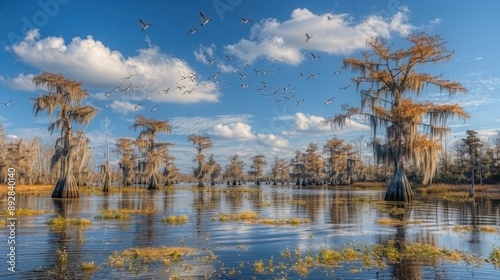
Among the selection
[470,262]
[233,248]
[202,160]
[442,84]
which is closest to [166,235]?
[233,248]

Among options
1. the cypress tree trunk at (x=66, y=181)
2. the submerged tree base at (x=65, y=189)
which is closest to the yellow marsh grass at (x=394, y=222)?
the cypress tree trunk at (x=66, y=181)

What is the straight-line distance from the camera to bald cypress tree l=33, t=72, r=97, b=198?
128 ft

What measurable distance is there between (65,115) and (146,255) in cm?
3256

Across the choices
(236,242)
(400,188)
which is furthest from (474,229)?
(400,188)

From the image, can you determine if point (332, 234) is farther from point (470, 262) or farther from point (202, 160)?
point (202, 160)

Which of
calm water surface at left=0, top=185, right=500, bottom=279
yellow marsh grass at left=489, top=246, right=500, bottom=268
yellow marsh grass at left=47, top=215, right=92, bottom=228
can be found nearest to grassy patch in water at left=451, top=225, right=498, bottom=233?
calm water surface at left=0, top=185, right=500, bottom=279

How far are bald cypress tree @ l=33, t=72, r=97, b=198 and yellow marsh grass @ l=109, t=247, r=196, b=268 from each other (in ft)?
97.5

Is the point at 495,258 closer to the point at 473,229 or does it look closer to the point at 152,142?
the point at 473,229

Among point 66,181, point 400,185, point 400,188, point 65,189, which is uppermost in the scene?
point 66,181

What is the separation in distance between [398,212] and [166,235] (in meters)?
16.2

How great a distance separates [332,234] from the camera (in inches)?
664

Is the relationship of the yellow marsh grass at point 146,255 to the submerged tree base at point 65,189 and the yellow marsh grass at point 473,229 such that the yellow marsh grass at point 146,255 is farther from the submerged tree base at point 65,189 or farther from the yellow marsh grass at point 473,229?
the submerged tree base at point 65,189

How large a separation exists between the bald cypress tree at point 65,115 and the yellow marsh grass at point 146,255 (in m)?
29.7

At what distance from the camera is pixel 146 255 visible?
12.1m
